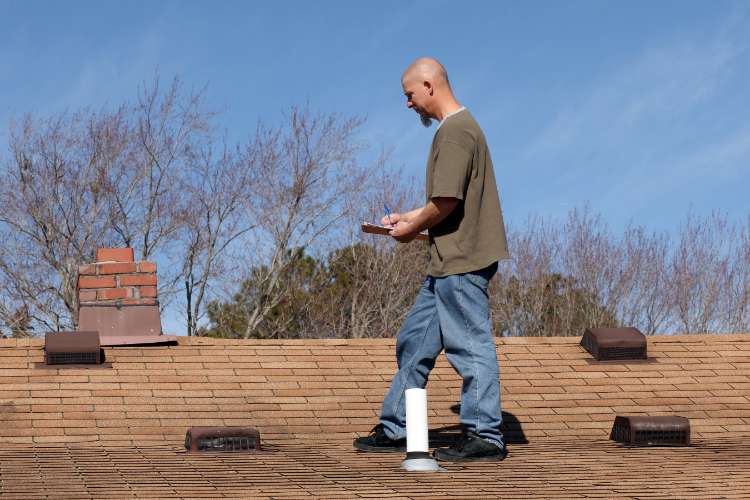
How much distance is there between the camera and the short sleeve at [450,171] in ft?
15.4

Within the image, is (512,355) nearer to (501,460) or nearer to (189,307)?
(501,460)

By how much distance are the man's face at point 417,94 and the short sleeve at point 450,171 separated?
0.25 m

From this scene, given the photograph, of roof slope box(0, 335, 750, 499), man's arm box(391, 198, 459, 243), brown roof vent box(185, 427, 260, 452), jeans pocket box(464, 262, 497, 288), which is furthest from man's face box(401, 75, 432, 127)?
brown roof vent box(185, 427, 260, 452)

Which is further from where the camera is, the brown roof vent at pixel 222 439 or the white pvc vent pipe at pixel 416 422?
the brown roof vent at pixel 222 439

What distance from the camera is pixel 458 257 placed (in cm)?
481

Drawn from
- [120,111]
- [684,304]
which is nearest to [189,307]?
[120,111]

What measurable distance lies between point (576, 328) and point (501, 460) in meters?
27.2

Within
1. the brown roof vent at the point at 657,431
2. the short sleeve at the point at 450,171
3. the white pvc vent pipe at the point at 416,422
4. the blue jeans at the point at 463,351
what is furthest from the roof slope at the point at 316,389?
the short sleeve at the point at 450,171

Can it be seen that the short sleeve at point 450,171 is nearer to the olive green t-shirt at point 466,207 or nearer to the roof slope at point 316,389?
the olive green t-shirt at point 466,207

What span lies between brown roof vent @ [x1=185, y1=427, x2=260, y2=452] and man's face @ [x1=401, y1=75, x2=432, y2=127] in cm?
174

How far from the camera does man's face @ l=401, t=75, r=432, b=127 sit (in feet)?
16.1

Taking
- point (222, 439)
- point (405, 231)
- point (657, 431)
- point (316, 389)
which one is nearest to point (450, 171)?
point (405, 231)

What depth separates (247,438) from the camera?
5070 millimetres

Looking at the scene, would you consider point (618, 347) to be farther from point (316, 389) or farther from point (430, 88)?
point (430, 88)
